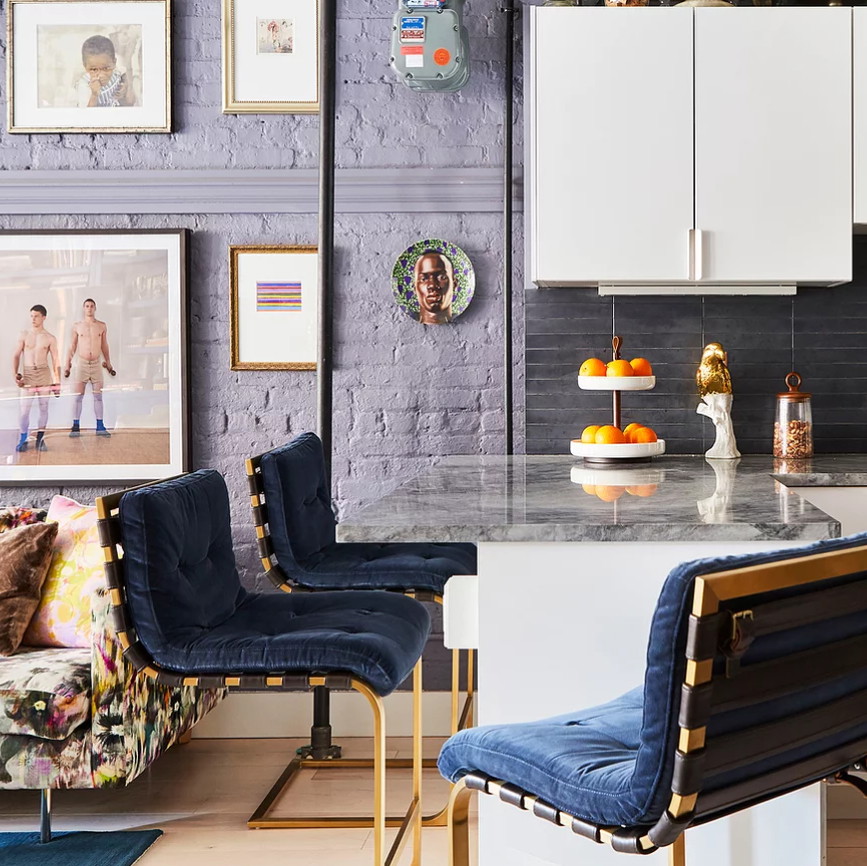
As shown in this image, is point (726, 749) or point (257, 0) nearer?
point (726, 749)

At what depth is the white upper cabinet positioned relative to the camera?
10.2ft

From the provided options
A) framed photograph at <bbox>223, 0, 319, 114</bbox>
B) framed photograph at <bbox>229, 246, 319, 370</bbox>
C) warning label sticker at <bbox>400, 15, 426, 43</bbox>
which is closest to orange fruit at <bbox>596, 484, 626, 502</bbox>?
framed photograph at <bbox>229, 246, 319, 370</bbox>

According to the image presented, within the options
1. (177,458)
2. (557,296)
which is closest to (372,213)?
(557,296)

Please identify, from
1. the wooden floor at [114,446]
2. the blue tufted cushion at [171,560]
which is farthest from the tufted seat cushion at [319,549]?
the wooden floor at [114,446]

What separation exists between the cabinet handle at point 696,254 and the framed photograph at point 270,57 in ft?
4.42

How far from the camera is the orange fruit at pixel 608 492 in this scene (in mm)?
2158

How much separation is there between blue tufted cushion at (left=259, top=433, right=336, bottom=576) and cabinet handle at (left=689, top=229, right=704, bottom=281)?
1232mm

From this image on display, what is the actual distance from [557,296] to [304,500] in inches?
50.0

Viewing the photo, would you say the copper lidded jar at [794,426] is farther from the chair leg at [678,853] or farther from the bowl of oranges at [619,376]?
the chair leg at [678,853]

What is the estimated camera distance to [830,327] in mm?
3467

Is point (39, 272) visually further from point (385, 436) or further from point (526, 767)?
point (526, 767)

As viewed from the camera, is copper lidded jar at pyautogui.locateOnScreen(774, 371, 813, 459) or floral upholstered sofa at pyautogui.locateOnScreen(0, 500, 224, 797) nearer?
floral upholstered sofa at pyautogui.locateOnScreen(0, 500, 224, 797)

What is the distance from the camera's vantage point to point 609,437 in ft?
9.32

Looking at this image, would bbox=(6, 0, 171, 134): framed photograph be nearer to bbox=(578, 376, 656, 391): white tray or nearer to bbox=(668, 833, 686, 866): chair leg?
bbox=(578, 376, 656, 391): white tray
